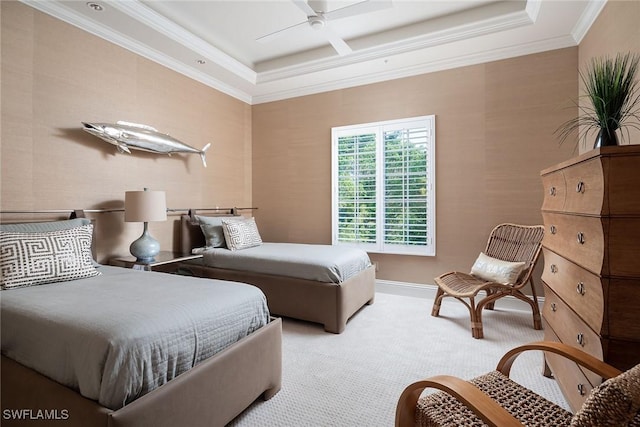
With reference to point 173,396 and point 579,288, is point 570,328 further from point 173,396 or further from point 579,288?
point 173,396

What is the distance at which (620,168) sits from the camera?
1169 mm

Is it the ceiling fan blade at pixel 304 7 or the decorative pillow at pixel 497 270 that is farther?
the decorative pillow at pixel 497 270

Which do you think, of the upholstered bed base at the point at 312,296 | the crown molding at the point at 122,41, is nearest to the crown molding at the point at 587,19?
the upholstered bed base at the point at 312,296

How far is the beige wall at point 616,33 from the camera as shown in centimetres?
206

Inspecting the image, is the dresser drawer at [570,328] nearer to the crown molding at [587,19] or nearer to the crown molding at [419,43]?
the crown molding at [587,19]

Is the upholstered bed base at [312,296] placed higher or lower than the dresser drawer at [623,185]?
lower

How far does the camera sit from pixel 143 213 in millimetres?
2844

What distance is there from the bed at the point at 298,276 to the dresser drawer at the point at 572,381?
1.52 meters

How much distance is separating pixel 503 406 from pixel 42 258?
2.63 metres

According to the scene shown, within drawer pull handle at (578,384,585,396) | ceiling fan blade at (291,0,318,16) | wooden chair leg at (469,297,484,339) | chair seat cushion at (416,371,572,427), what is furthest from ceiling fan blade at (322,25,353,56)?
drawer pull handle at (578,384,585,396)

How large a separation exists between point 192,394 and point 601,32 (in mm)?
3893

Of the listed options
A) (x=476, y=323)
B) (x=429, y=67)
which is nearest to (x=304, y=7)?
(x=429, y=67)

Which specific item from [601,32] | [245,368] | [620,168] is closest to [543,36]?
[601,32]

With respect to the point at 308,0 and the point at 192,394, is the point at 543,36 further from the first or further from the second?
the point at 192,394
